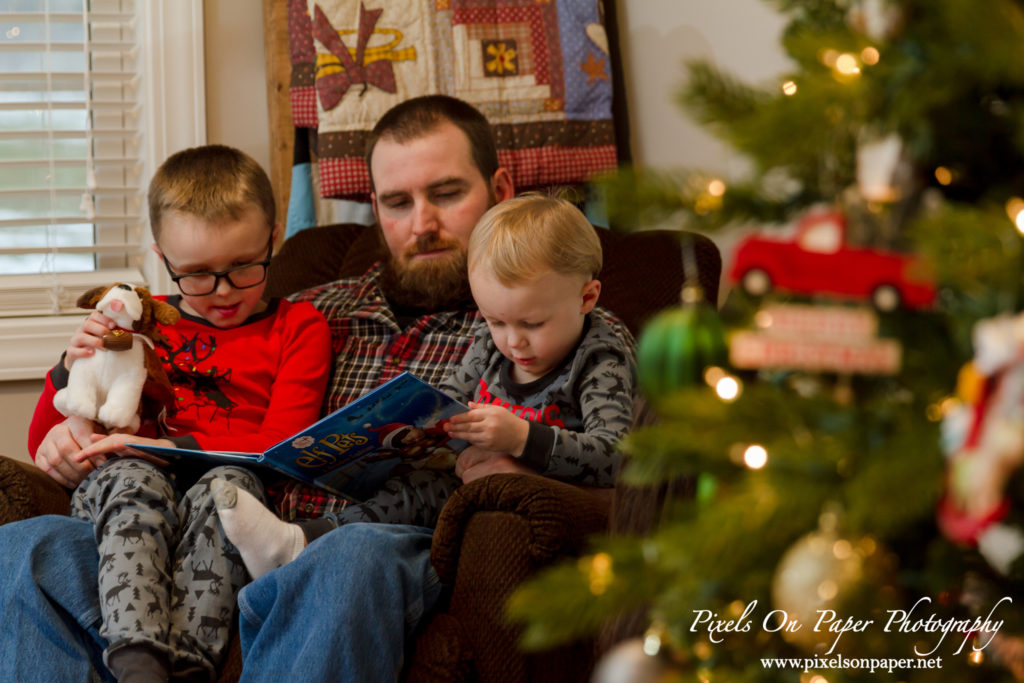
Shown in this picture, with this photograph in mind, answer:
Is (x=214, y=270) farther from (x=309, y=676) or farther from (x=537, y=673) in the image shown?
(x=537, y=673)

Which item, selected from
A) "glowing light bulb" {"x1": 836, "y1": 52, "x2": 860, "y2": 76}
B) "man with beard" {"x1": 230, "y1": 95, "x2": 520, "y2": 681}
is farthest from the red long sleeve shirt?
"glowing light bulb" {"x1": 836, "y1": 52, "x2": 860, "y2": 76}

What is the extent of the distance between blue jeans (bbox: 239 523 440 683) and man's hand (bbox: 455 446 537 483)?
7.8 inches

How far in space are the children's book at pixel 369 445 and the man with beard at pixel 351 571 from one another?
111 mm

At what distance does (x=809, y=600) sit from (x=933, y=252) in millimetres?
204

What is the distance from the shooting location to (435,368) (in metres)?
1.78

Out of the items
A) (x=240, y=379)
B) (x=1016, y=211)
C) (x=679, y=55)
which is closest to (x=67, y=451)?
(x=240, y=379)

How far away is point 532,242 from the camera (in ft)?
4.66

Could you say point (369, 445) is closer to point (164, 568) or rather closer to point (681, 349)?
point (164, 568)

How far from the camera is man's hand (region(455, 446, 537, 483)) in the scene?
1423mm

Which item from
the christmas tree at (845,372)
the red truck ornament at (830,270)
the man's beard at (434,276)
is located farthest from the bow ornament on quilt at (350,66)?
the red truck ornament at (830,270)

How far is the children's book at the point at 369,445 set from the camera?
128 cm

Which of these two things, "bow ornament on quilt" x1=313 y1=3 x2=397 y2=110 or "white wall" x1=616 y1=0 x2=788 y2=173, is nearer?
"white wall" x1=616 y1=0 x2=788 y2=173

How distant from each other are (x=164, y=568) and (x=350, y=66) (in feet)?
4.40

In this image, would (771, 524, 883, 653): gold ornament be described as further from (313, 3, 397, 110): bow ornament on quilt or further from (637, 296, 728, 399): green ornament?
(313, 3, 397, 110): bow ornament on quilt
